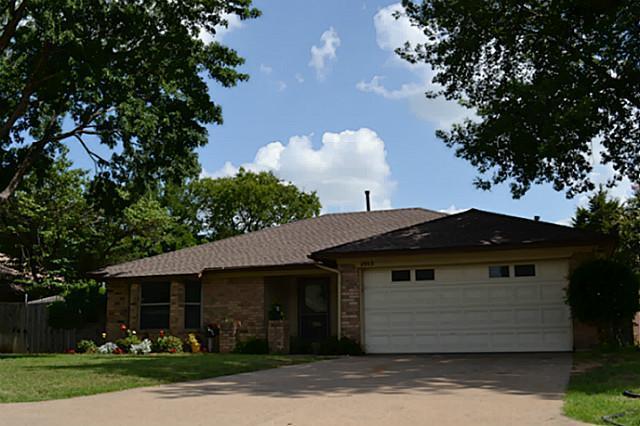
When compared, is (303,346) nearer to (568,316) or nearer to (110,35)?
(568,316)

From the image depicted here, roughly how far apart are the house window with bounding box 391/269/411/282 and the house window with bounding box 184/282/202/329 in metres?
6.74

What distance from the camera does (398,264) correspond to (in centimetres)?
1864

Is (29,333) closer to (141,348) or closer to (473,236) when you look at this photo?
(141,348)

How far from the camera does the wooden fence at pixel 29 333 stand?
76.7 ft

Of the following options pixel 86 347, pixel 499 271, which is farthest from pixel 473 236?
pixel 86 347

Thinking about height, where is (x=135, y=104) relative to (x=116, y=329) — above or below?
above

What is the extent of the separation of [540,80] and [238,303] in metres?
10.8

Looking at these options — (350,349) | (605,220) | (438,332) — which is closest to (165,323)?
(350,349)

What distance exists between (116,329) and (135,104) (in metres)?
8.07

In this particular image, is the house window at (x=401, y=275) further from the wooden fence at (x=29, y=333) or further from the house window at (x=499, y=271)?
the wooden fence at (x=29, y=333)

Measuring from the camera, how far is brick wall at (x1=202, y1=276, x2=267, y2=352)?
820 inches

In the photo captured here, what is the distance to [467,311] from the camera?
17.9 metres

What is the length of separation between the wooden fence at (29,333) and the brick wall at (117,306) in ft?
5.46

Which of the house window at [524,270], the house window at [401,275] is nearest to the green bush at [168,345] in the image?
the house window at [401,275]
